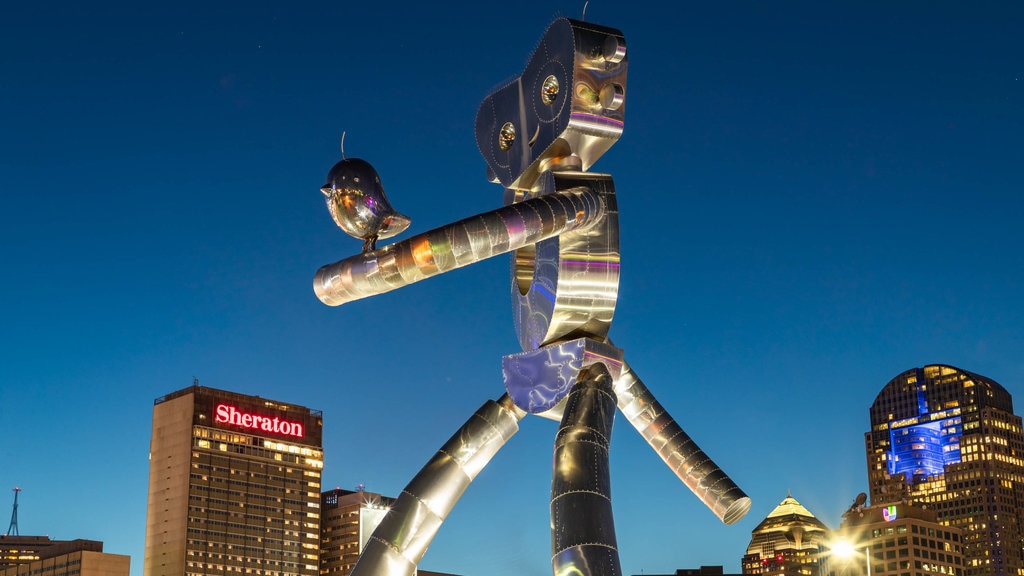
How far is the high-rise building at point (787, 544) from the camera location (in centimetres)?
12000

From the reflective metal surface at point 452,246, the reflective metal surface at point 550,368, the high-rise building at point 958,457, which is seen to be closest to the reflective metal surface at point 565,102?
the reflective metal surface at point 452,246

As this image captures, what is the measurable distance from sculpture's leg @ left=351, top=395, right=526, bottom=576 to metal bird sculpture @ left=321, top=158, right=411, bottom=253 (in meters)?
2.94

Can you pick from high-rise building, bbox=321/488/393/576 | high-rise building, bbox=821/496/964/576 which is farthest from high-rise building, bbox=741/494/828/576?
high-rise building, bbox=321/488/393/576

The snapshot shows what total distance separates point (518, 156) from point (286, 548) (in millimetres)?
139766

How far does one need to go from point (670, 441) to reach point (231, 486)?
133577 mm

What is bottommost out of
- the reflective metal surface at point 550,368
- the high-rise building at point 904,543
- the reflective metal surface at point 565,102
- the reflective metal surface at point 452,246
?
the reflective metal surface at point 550,368

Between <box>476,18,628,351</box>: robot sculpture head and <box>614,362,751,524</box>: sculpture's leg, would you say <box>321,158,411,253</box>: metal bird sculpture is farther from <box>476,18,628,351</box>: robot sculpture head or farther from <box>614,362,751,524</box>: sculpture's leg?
<box>614,362,751,524</box>: sculpture's leg

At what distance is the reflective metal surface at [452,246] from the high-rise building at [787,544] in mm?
95721

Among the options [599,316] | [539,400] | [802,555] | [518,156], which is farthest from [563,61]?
[802,555]

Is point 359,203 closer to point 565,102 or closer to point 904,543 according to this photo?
point 565,102

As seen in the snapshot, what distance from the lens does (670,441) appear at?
18281mm

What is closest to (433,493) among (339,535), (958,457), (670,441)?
(670,441)

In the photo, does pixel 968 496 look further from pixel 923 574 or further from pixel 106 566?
pixel 106 566

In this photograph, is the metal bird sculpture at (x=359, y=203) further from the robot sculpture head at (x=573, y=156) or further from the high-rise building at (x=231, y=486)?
the high-rise building at (x=231, y=486)
